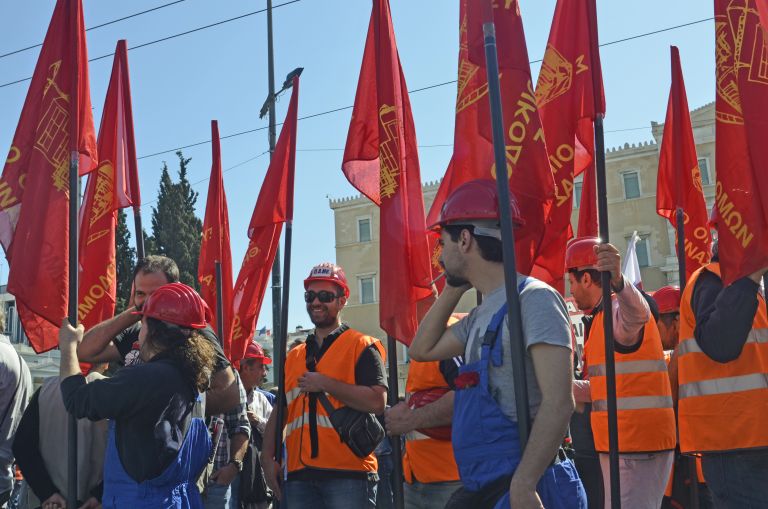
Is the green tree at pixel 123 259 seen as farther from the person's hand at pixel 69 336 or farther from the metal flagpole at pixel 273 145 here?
the person's hand at pixel 69 336

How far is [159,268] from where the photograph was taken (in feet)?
18.0

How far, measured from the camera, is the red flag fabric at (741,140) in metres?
4.24

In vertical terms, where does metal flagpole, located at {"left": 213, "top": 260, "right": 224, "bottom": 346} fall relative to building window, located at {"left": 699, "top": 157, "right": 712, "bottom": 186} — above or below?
below

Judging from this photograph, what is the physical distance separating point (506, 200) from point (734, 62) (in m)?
1.98

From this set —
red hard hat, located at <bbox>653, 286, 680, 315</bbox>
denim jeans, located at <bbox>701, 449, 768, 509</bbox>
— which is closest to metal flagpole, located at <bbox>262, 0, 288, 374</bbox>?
red hard hat, located at <bbox>653, 286, 680, 315</bbox>

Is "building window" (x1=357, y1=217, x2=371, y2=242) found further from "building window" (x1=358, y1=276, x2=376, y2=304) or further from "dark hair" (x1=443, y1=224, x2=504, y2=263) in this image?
"dark hair" (x1=443, y1=224, x2=504, y2=263)

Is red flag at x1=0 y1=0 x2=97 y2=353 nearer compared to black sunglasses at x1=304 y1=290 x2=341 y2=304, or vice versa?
red flag at x1=0 y1=0 x2=97 y2=353

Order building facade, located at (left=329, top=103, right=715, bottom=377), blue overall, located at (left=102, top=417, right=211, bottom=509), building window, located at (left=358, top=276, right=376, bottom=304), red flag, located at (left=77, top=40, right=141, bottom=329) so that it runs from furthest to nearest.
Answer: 1. building window, located at (left=358, top=276, right=376, bottom=304)
2. building facade, located at (left=329, top=103, right=715, bottom=377)
3. red flag, located at (left=77, top=40, right=141, bottom=329)
4. blue overall, located at (left=102, top=417, right=211, bottom=509)

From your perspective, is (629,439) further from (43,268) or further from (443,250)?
(43,268)

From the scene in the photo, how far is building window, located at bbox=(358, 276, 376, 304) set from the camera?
49781mm

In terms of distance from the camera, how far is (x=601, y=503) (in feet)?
24.4

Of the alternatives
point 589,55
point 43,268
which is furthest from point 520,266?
point 43,268

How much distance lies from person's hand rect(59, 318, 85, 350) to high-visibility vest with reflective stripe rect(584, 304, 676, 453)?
10.6 feet

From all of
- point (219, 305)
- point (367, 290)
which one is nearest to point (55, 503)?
point (219, 305)
